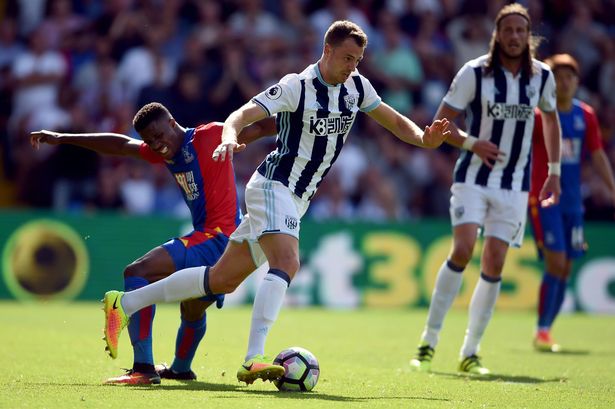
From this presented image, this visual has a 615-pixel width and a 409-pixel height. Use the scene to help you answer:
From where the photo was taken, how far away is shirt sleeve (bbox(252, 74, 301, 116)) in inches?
280

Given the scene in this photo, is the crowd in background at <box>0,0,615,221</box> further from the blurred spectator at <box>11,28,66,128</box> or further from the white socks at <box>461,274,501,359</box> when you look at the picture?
the white socks at <box>461,274,501,359</box>

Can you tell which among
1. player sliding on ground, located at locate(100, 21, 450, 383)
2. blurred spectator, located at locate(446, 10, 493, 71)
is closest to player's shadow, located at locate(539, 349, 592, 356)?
player sliding on ground, located at locate(100, 21, 450, 383)

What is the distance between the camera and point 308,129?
7387 millimetres

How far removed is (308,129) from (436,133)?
86cm

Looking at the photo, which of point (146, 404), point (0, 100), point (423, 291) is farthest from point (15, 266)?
point (146, 404)

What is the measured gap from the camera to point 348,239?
16438mm

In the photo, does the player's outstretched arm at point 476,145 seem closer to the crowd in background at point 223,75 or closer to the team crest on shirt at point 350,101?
the team crest on shirt at point 350,101

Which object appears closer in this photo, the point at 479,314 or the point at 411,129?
the point at 411,129

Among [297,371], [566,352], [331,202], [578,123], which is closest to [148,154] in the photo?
[297,371]

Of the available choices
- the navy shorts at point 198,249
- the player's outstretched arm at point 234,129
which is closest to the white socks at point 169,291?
the navy shorts at point 198,249

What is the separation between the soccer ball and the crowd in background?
9.64 metres

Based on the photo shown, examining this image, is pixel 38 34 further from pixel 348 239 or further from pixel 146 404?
pixel 146 404

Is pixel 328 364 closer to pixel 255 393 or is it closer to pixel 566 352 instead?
pixel 255 393

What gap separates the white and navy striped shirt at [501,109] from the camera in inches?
351
